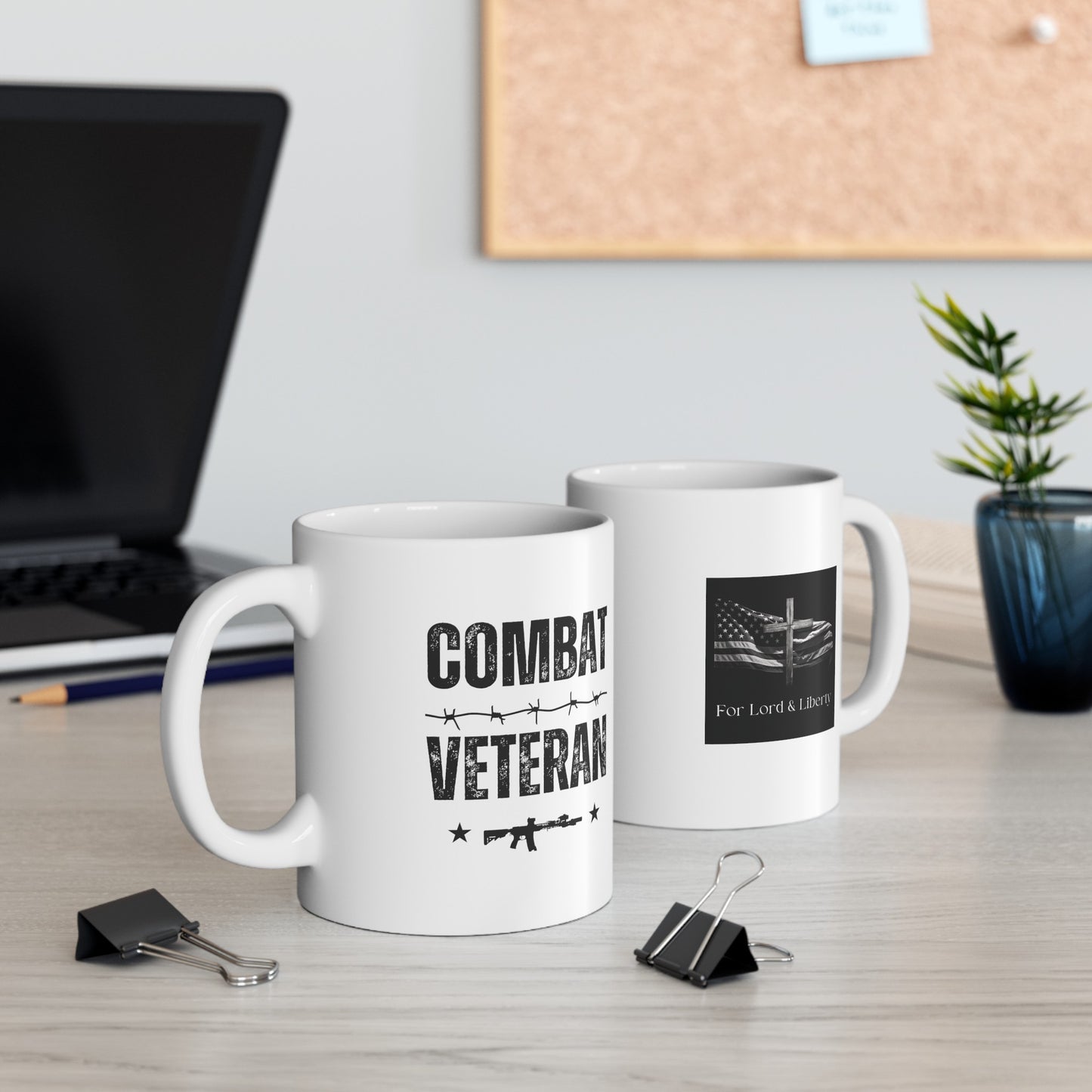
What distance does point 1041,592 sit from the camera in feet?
2.19

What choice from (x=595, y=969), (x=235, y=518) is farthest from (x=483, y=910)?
(x=235, y=518)

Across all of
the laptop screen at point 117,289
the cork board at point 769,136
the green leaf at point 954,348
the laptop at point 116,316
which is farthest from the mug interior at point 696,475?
the cork board at point 769,136

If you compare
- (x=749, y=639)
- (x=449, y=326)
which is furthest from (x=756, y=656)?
(x=449, y=326)

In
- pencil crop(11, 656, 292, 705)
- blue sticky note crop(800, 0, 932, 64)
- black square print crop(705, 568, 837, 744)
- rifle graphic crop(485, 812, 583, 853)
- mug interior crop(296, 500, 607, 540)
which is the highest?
blue sticky note crop(800, 0, 932, 64)

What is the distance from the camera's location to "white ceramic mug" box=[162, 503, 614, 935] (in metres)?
0.40

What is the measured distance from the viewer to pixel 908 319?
1.70 meters

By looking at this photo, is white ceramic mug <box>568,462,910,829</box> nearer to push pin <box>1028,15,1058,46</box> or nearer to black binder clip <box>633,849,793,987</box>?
black binder clip <box>633,849,793,987</box>

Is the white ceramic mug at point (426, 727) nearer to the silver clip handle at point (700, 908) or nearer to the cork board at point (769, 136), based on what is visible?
the silver clip handle at point (700, 908)

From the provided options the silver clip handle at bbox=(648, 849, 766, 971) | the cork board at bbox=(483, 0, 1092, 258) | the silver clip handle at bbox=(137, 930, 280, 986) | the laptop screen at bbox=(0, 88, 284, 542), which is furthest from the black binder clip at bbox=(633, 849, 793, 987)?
the cork board at bbox=(483, 0, 1092, 258)

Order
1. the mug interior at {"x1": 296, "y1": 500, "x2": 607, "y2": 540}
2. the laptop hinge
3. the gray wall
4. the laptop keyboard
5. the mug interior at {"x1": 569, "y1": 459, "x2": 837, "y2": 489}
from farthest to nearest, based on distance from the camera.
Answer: the gray wall → the laptop hinge → the laptop keyboard → the mug interior at {"x1": 569, "y1": 459, "x2": 837, "y2": 489} → the mug interior at {"x1": 296, "y1": 500, "x2": 607, "y2": 540}

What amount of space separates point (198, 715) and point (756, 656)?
20cm

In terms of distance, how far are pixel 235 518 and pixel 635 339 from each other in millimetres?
508

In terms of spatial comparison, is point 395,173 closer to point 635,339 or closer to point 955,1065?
point 635,339

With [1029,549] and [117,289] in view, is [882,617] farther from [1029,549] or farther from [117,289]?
[117,289]
